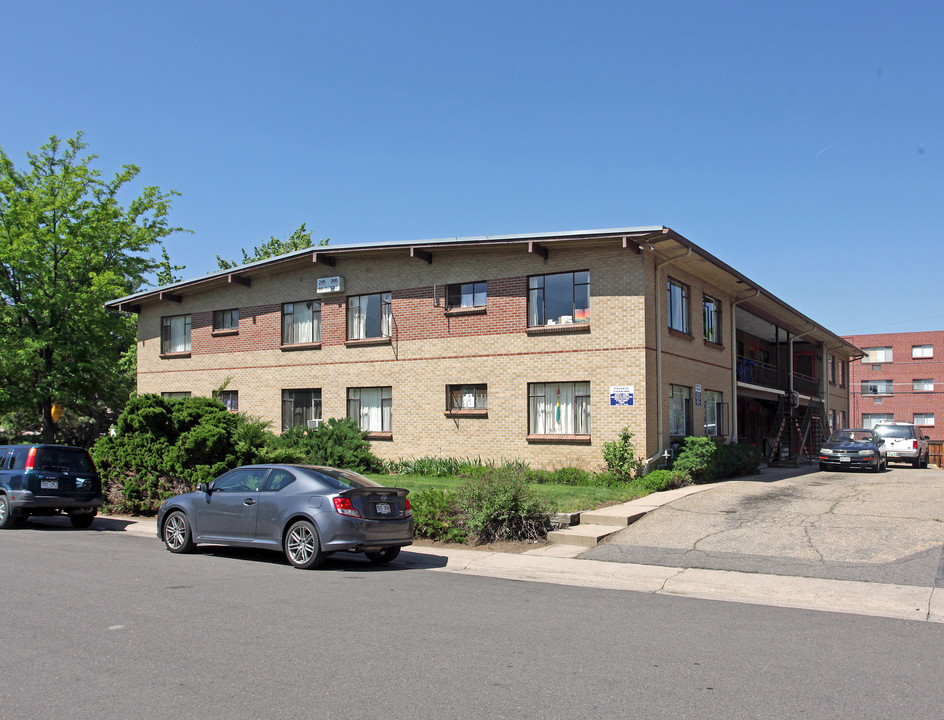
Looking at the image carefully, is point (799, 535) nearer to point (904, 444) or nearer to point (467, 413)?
point (467, 413)

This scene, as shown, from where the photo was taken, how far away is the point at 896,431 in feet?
105

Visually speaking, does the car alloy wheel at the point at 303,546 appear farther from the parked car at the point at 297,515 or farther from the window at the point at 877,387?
the window at the point at 877,387

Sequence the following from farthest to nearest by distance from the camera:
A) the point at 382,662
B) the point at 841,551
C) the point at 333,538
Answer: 1. the point at 841,551
2. the point at 333,538
3. the point at 382,662

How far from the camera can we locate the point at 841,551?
11.7 metres

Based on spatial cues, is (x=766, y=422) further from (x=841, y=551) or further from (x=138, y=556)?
(x=138, y=556)

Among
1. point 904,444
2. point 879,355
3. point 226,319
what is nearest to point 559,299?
point 226,319

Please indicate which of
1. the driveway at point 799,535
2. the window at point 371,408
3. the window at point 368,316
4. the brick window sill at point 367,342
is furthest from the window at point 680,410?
the window at point 368,316

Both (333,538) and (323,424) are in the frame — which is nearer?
(333,538)

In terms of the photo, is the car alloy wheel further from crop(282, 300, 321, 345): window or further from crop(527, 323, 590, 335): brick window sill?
crop(282, 300, 321, 345): window

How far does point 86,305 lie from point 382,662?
28.2m

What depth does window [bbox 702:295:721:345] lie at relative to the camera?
25094 mm

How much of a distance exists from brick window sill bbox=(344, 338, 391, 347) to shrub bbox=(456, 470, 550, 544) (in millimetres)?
11407

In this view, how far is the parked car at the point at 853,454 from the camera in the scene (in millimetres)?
25266

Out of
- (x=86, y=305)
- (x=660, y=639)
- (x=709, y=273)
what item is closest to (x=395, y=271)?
(x=709, y=273)
